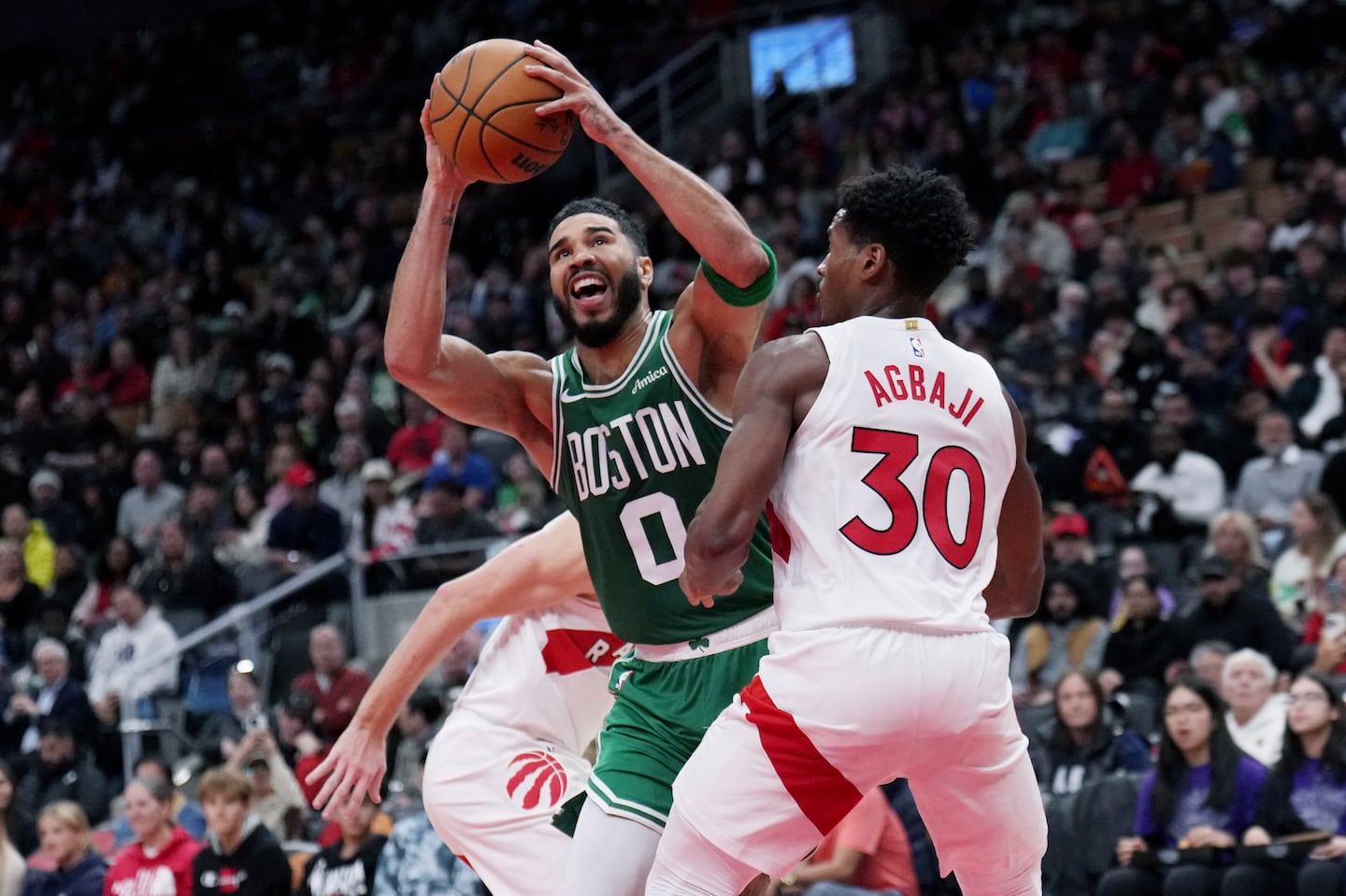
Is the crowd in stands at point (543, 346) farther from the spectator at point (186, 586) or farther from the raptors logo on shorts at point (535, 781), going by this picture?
the raptors logo on shorts at point (535, 781)

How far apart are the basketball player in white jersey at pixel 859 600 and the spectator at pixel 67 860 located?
675 cm

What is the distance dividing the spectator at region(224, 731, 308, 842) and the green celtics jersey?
654 centimetres

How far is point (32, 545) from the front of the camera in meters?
15.4

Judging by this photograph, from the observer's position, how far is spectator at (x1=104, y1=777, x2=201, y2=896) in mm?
9305

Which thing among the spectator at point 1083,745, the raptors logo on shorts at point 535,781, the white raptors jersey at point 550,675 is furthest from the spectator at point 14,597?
the raptors logo on shorts at point 535,781

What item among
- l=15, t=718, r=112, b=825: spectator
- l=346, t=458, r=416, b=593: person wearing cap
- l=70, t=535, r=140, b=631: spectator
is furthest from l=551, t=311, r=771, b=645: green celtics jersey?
l=70, t=535, r=140, b=631: spectator

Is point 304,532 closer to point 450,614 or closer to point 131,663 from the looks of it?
point 131,663

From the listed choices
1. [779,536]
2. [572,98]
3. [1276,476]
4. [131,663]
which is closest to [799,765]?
[779,536]

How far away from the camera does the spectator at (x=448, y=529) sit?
12.4 m

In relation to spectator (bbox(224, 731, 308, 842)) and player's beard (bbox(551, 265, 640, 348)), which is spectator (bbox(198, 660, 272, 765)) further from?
player's beard (bbox(551, 265, 640, 348))

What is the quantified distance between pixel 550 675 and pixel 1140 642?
5070mm

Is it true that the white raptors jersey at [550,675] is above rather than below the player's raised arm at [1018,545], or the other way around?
below

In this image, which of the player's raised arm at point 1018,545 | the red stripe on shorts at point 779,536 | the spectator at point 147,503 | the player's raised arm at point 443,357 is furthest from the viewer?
the spectator at point 147,503

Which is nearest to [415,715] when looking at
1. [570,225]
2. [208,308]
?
[570,225]
